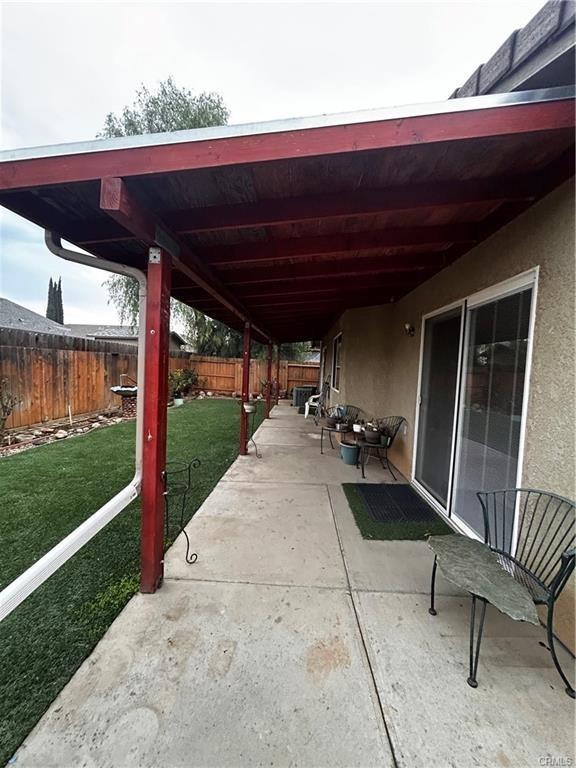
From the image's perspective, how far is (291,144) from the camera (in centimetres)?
150

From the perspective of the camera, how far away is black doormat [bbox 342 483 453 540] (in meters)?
2.92

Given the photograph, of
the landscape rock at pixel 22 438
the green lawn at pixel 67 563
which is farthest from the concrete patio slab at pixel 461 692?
the landscape rock at pixel 22 438

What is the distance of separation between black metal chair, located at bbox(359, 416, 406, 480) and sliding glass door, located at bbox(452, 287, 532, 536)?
1418mm

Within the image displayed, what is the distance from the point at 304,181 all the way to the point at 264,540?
262 cm

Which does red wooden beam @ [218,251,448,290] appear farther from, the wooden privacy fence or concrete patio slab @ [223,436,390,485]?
the wooden privacy fence

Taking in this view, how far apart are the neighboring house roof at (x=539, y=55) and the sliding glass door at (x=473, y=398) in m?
0.98

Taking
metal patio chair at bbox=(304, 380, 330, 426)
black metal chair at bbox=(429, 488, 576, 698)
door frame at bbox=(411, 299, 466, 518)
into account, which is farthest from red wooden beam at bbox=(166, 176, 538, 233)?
metal patio chair at bbox=(304, 380, 330, 426)


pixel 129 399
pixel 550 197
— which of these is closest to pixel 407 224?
pixel 550 197

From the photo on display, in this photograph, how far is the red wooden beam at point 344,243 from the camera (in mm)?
2561

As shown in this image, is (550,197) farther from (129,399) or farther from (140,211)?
(129,399)

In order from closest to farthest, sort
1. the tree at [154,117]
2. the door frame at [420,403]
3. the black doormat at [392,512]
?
the black doormat at [392,512]
the door frame at [420,403]
the tree at [154,117]

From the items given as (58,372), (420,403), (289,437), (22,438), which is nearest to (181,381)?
(58,372)

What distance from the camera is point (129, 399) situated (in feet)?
28.0

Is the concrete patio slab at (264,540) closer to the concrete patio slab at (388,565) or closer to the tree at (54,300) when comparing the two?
the concrete patio slab at (388,565)
